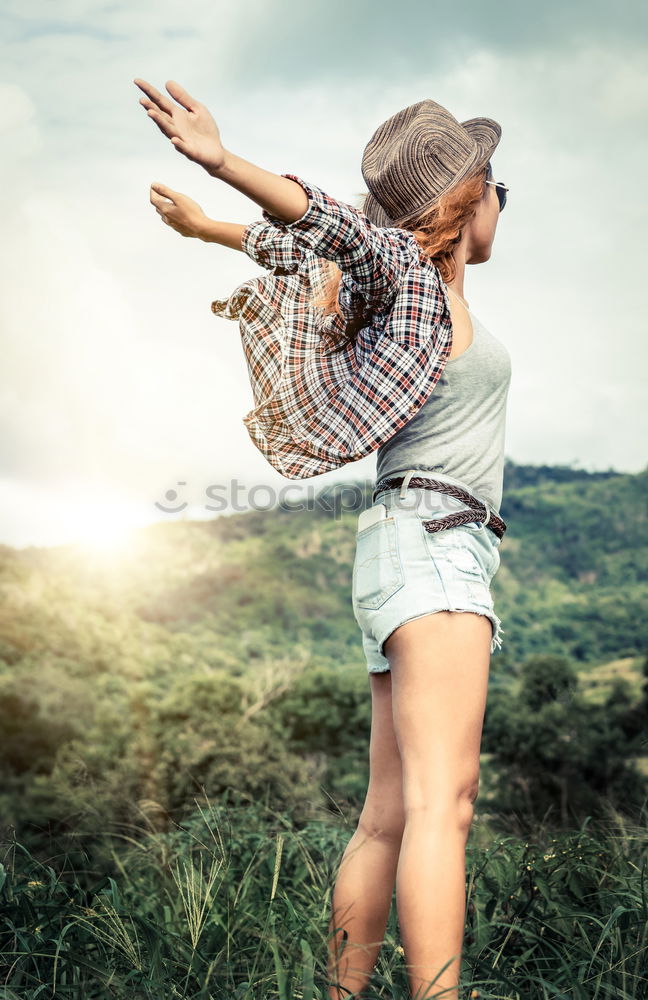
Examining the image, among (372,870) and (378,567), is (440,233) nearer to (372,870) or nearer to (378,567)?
(378,567)

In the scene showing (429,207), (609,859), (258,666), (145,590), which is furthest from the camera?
(145,590)

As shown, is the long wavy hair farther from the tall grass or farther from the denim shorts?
the tall grass

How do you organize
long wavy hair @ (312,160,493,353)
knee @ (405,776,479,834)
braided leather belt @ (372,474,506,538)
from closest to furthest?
knee @ (405,776,479,834), braided leather belt @ (372,474,506,538), long wavy hair @ (312,160,493,353)

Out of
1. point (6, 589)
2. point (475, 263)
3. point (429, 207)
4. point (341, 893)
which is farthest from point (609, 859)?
point (6, 589)

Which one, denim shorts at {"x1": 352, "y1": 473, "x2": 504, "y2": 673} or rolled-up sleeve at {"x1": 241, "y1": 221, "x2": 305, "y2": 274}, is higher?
rolled-up sleeve at {"x1": 241, "y1": 221, "x2": 305, "y2": 274}

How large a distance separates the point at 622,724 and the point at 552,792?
2.56 meters

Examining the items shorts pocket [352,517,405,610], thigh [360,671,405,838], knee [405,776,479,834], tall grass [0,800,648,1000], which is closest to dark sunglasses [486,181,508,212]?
shorts pocket [352,517,405,610]

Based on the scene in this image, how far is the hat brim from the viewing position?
6.05ft

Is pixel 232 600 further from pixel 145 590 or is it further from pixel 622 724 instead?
pixel 622 724

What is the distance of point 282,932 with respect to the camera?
6.55 feet

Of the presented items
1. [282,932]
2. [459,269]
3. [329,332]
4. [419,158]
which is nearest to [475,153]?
[419,158]

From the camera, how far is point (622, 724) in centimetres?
2216

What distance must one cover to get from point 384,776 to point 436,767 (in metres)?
0.23

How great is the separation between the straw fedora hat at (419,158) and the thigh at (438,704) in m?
0.88
